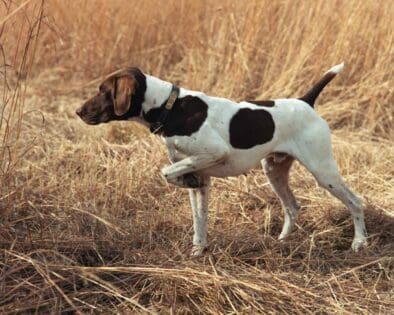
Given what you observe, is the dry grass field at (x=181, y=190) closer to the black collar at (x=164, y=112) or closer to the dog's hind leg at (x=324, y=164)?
the dog's hind leg at (x=324, y=164)

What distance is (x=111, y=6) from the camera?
23.9ft

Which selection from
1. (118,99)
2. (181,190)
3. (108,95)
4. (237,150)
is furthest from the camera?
(181,190)

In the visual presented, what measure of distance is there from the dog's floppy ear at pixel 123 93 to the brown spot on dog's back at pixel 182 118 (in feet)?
0.43

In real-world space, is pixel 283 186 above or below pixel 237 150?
below

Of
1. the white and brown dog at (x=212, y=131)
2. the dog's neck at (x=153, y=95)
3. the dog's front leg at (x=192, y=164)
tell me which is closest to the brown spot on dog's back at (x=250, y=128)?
the white and brown dog at (x=212, y=131)

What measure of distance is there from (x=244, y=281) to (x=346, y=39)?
3.71 m

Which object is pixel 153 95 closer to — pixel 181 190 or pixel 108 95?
pixel 108 95

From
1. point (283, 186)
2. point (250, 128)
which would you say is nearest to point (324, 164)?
point (283, 186)

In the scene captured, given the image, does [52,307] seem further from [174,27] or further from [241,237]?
[174,27]

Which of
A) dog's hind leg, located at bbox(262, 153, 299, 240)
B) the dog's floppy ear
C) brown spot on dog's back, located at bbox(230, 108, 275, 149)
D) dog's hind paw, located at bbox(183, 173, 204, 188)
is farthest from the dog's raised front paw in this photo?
the dog's floppy ear

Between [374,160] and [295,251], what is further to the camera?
[374,160]

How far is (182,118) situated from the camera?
3.81 metres

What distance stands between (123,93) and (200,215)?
0.80m

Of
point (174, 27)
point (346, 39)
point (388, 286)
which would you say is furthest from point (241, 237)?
point (174, 27)
